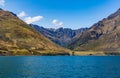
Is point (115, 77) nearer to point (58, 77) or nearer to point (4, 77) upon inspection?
point (58, 77)

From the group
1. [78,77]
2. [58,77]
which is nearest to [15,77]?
[58,77]

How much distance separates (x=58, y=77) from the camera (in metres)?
115

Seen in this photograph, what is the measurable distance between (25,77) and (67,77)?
1822 centimetres

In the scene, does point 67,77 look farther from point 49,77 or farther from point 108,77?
point 108,77

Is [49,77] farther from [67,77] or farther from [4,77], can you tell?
[4,77]

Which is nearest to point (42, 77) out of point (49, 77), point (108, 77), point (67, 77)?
point (49, 77)

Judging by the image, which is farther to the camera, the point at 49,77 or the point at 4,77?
the point at 49,77

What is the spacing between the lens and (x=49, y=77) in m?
116

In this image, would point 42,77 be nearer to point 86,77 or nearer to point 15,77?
point 15,77

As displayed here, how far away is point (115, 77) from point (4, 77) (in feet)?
155

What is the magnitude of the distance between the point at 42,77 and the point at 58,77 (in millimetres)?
7083

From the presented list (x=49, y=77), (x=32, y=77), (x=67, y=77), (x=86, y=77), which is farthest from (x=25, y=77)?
(x=86, y=77)

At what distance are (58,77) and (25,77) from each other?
1444 cm

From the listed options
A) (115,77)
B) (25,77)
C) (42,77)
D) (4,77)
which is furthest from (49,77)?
(115,77)
